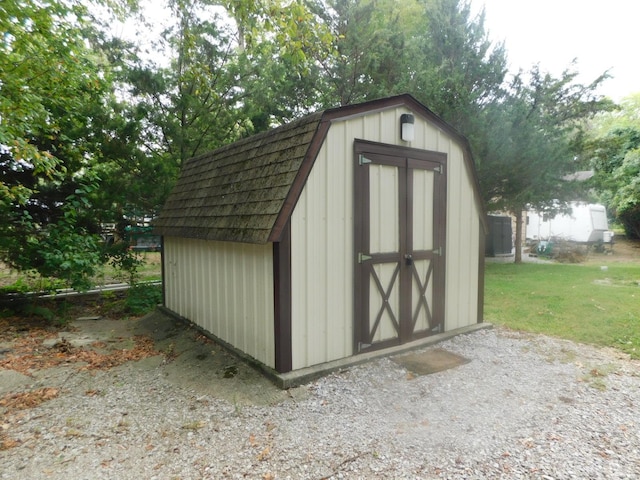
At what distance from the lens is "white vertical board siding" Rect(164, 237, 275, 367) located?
155 inches

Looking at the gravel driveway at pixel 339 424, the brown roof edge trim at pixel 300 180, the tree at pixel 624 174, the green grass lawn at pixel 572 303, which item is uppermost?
the tree at pixel 624 174

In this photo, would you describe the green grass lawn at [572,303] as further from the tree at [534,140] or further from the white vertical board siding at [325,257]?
the white vertical board siding at [325,257]

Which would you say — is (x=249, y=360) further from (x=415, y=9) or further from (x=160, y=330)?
(x=415, y=9)

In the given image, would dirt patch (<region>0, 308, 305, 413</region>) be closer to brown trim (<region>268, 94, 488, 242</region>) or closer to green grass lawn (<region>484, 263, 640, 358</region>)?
brown trim (<region>268, 94, 488, 242</region>)

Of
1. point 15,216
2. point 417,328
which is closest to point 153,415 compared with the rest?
point 417,328

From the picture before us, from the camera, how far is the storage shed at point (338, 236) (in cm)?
380

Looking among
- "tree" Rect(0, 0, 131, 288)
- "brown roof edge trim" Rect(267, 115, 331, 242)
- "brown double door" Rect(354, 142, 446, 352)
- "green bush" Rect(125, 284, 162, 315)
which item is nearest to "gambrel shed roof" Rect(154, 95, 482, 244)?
"brown roof edge trim" Rect(267, 115, 331, 242)

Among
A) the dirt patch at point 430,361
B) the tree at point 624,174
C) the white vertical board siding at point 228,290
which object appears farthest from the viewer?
the tree at point 624,174

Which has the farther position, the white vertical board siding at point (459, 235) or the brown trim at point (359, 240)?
the white vertical board siding at point (459, 235)

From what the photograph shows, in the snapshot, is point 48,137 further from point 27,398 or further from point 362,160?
point 362,160

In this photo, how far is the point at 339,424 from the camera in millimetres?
3004

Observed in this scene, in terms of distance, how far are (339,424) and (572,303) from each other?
646 centimetres

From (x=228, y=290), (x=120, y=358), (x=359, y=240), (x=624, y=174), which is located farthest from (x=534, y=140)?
(x=624, y=174)

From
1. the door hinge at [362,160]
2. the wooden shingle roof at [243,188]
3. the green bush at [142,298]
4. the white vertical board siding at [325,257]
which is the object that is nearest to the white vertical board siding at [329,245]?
the white vertical board siding at [325,257]
